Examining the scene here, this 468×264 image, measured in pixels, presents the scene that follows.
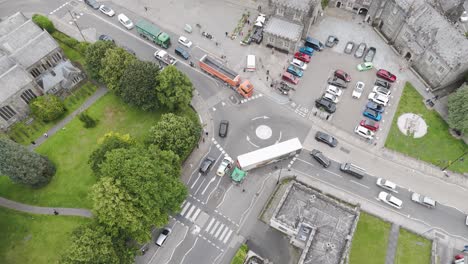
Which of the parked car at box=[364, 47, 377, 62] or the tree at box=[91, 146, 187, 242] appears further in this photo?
the parked car at box=[364, 47, 377, 62]

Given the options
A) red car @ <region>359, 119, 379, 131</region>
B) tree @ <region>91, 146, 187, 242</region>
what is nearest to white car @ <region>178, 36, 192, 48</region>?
tree @ <region>91, 146, 187, 242</region>

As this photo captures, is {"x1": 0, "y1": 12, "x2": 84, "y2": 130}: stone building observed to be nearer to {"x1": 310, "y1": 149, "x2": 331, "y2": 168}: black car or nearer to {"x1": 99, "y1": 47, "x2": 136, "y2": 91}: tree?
{"x1": 99, "y1": 47, "x2": 136, "y2": 91}: tree

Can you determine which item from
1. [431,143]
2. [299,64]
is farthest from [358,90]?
[431,143]

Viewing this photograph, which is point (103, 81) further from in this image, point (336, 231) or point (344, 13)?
point (344, 13)

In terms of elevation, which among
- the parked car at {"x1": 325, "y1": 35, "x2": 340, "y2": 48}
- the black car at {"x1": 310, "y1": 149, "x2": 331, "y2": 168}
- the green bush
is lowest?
the green bush

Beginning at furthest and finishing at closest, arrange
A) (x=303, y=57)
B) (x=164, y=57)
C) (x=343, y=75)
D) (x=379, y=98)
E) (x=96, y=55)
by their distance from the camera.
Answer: (x=303, y=57)
(x=164, y=57)
(x=343, y=75)
(x=379, y=98)
(x=96, y=55)

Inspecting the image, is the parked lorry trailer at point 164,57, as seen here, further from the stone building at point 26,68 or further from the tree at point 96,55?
the stone building at point 26,68

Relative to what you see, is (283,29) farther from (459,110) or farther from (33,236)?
(33,236)
